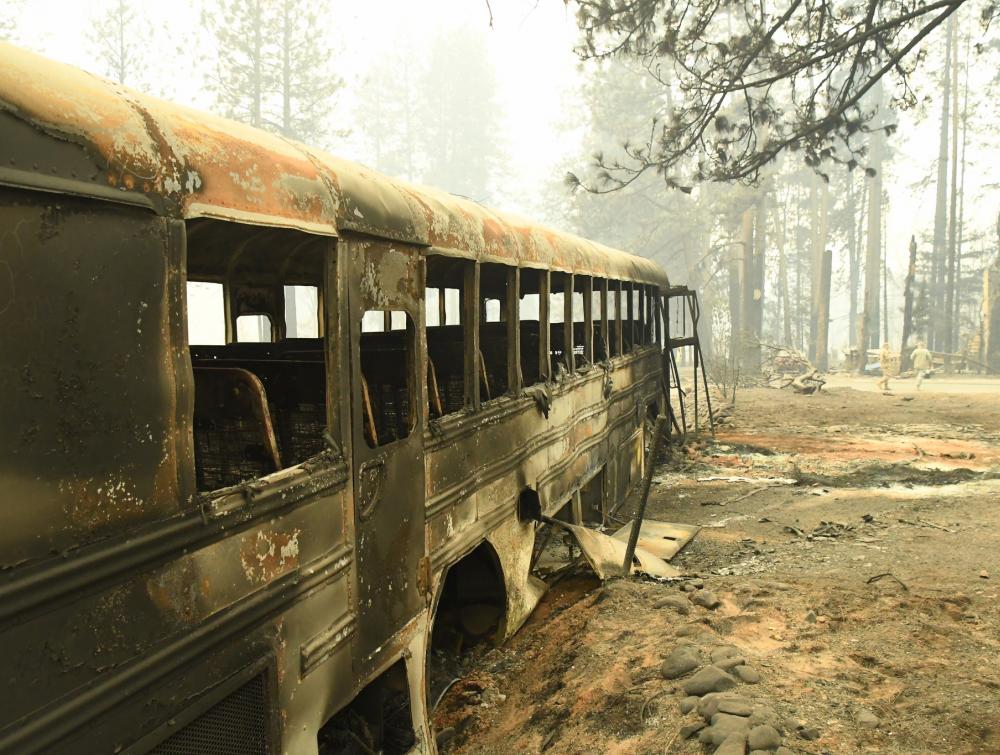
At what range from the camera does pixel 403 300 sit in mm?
3617

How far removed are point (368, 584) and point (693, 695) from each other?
6.40 ft

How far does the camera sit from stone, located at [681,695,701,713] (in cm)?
381

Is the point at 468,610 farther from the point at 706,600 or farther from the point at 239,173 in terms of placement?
the point at 239,173

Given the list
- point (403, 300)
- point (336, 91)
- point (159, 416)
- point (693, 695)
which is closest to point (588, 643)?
point (693, 695)

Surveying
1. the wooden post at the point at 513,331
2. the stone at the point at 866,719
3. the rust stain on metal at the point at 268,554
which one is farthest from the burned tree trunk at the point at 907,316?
the rust stain on metal at the point at 268,554

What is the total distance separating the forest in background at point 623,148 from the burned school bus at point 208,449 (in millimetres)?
7107

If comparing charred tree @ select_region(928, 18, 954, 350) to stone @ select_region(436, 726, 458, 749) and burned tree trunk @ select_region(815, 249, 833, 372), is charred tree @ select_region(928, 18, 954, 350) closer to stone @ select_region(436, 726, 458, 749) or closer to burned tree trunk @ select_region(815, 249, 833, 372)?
burned tree trunk @ select_region(815, 249, 833, 372)

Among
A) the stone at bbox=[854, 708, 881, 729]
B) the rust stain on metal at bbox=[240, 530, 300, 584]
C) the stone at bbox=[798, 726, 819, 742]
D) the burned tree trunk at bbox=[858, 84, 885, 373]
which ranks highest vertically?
the burned tree trunk at bbox=[858, 84, 885, 373]

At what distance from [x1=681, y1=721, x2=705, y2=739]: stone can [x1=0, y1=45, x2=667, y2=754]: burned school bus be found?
4.11 feet

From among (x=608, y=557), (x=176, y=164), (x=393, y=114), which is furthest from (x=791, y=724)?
(x=393, y=114)

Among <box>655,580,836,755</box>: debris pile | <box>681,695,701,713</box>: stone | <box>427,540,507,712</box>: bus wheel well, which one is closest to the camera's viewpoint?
Answer: <box>655,580,836,755</box>: debris pile

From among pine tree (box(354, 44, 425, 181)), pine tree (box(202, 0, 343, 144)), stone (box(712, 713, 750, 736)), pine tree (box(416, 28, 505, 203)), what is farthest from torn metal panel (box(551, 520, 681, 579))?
pine tree (box(354, 44, 425, 181))

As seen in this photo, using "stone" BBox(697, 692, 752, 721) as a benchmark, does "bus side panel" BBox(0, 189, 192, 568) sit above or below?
above

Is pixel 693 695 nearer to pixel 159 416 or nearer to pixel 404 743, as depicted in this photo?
pixel 404 743
